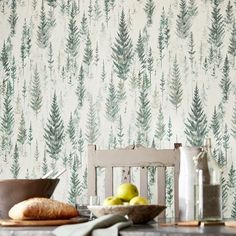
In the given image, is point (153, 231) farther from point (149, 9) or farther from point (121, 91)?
point (149, 9)

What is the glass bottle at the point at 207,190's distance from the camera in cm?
186

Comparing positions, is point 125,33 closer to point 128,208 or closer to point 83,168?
point 83,168

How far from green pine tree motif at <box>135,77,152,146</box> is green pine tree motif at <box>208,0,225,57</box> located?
46 centimetres

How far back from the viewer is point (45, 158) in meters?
3.86

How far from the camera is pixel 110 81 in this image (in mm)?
3787

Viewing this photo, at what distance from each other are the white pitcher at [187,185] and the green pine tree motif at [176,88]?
1.59 metres

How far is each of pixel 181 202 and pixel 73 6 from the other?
86.4 inches

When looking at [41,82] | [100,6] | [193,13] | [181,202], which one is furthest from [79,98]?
[181,202]

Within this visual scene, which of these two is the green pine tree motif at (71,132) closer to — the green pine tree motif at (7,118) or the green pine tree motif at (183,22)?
the green pine tree motif at (7,118)

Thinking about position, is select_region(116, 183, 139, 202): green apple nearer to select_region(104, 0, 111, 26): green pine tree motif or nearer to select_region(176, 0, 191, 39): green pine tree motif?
select_region(176, 0, 191, 39): green pine tree motif

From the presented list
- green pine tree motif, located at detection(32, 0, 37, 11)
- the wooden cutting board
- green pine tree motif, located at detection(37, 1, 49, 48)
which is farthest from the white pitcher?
green pine tree motif, located at detection(32, 0, 37, 11)

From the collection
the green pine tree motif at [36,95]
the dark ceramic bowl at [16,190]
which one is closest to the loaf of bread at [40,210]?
the dark ceramic bowl at [16,190]

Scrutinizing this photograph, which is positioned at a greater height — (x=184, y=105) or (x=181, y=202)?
(x=184, y=105)

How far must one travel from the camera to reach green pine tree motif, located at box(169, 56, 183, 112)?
3641 millimetres
